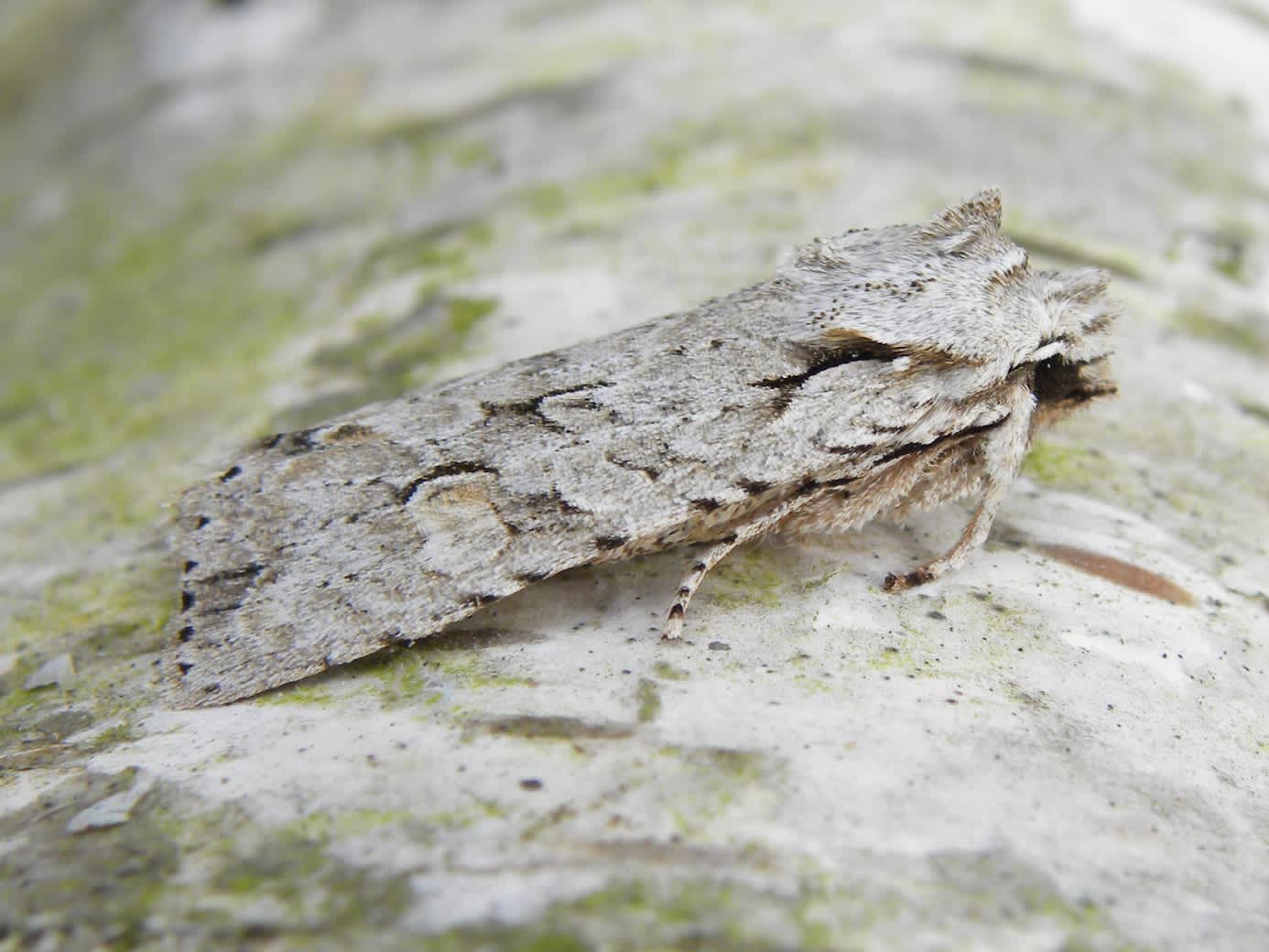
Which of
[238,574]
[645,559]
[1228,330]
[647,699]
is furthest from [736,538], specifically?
[1228,330]

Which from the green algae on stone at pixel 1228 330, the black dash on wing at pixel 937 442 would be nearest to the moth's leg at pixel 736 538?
the black dash on wing at pixel 937 442

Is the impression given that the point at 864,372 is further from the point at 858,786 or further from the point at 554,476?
the point at 858,786

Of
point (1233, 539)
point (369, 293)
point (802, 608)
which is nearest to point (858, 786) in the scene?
point (802, 608)

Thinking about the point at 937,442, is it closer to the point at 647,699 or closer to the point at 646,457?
the point at 646,457

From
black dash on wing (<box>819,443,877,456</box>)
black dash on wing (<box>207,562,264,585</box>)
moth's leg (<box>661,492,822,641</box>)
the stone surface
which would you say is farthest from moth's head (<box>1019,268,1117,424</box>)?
black dash on wing (<box>207,562,264,585</box>)

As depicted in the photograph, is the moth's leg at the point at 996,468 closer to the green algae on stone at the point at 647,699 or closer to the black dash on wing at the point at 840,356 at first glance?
the black dash on wing at the point at 840,356
